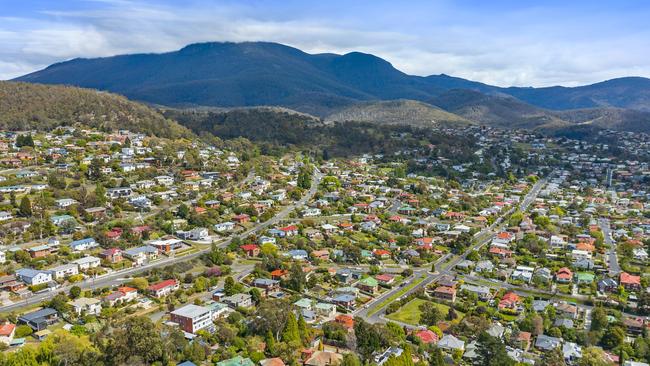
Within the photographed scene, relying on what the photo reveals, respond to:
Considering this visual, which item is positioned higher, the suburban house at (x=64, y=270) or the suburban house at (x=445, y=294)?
the suburban house at (x=64, y=270)

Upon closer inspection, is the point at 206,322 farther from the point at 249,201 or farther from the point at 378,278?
the point at 249,201

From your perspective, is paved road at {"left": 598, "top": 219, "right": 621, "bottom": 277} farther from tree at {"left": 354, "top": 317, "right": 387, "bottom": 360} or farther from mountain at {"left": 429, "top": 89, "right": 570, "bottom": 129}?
→ mountain at {"left": 429, "top": 89, "right": 570, "bottom": 129}

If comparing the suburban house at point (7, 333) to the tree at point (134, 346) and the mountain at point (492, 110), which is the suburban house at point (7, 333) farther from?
the mountain at point (492, 110)

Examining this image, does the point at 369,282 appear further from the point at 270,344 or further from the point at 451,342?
the point at 270,344

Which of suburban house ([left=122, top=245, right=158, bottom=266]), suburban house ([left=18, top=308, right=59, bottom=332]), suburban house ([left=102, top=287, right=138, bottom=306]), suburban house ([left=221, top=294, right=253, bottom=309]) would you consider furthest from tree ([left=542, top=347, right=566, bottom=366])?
suburban house ([left=122, top=245, right=158, bottom=266])

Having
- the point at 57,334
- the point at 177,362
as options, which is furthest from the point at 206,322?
the point at 57,334

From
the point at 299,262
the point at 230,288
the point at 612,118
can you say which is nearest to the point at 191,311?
the point at 230,288

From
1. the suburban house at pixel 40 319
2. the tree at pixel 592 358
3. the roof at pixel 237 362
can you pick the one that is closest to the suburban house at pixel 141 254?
the suburban house at pixel 40 319
